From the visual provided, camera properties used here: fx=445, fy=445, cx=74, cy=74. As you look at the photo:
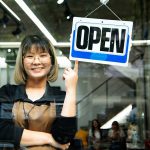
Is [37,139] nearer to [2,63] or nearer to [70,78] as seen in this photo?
[70,78]

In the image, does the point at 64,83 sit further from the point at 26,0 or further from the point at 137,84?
the point at 137,84

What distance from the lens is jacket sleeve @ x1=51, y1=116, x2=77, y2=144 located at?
87.0 inches

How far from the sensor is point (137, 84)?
316 inches

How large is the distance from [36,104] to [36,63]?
0.23 metres

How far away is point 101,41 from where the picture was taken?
251 cm

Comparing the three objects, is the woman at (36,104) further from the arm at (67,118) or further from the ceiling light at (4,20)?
the ceiling light at (4,20)

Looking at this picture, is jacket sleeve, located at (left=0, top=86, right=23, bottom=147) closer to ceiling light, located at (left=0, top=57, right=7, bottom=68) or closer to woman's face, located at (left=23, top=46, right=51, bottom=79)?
woman's face, located at (left=23, top=46, right=51, bottom=79)

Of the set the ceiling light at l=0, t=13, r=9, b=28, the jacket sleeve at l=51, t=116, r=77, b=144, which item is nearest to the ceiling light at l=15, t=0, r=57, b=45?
the ceiling light at l=0, t=13, r=9, b=28

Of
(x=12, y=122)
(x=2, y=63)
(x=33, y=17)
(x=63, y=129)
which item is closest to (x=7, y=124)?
(x=12, y=122)

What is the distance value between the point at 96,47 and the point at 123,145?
4.31 ft

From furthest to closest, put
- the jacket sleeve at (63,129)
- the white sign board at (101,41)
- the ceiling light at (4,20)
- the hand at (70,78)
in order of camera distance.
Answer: the ceiling light at (4,20) < the white sign board at (101,41) < the hand at (70,78) < the jacket sleeve at (63,129)

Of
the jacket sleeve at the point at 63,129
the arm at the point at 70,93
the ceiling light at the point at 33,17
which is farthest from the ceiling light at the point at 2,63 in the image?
the jacket sleeve at the point at 63,129

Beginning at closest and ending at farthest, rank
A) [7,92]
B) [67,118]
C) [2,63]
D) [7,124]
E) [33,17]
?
[67,118] → [7,124] → [7,92] → [2,63] → [33,17]

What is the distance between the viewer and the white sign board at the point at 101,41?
98.0 inches
